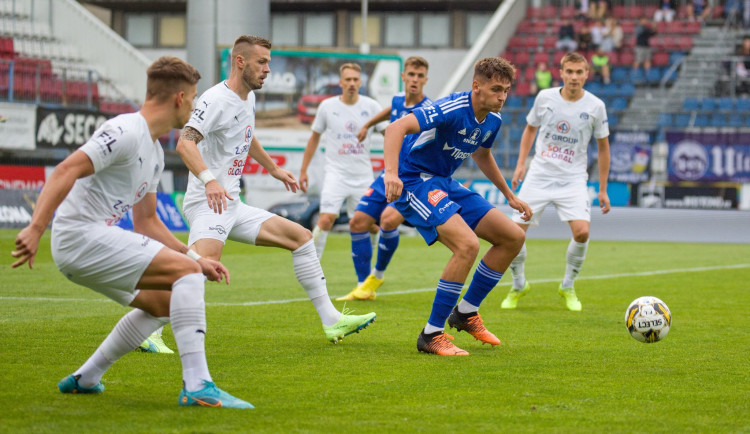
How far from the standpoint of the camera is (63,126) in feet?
77.8

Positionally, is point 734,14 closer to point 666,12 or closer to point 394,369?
point 666,12

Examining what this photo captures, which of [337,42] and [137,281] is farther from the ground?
[337,42]

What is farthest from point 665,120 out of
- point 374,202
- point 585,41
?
point 374,202

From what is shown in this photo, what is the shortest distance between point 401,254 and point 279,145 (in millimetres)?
8278

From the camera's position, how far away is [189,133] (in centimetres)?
673

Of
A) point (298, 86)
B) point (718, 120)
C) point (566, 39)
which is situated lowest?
point (718, 120)

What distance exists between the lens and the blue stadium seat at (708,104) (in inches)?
1085

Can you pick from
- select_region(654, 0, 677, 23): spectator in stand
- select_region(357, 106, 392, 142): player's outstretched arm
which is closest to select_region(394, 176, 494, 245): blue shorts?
select_region(357, 106, 392, 142): player's outstretched arm

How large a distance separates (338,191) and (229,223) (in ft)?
17.1

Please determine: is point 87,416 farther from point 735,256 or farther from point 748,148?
point 748,148

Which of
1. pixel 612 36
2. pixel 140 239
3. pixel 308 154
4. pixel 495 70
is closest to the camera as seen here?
pixel 140 239

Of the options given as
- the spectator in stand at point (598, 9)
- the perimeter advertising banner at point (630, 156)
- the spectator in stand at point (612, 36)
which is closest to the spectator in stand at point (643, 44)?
the spectator in stand at point (612, 36)

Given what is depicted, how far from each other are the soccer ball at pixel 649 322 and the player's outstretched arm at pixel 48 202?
14.0ft

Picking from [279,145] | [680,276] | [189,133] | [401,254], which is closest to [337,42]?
[279,145]
